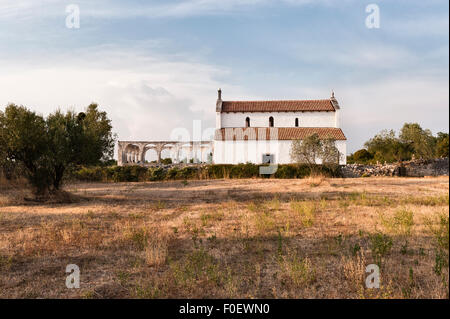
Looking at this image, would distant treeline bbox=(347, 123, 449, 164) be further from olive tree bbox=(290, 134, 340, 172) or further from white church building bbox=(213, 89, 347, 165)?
olive tree bbox=(290, 134, 340, 172)

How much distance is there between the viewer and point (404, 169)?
33844mm

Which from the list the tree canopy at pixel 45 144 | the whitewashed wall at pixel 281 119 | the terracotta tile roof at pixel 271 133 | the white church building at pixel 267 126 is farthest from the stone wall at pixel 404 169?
the tree canopy at pixel 45 144

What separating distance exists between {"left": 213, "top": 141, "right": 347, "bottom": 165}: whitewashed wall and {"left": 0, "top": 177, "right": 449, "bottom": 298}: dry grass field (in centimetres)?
2779

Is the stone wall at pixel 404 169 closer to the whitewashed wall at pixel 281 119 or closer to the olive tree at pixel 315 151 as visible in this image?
the olive tree at pixel 315 151

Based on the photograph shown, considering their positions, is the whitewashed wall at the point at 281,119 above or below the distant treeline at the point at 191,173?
above

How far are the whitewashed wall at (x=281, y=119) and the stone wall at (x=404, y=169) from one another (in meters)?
12.5

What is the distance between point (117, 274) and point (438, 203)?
12.9 meters

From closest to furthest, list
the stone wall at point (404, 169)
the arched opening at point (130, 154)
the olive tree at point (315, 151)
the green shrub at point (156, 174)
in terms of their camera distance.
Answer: the olive tree at point (315, 151) < the green shrub at point (156, 174) < the stone wall at point (404, 169) < the arched opening at point (130, 154)

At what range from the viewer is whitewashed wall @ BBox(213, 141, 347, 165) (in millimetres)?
41250

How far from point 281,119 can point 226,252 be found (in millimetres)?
40788

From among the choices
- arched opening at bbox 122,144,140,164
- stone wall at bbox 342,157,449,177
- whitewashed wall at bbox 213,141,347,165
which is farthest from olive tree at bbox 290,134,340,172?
arched opening at bbox 122,144,140,164

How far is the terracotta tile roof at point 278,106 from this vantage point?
46.1 metres
